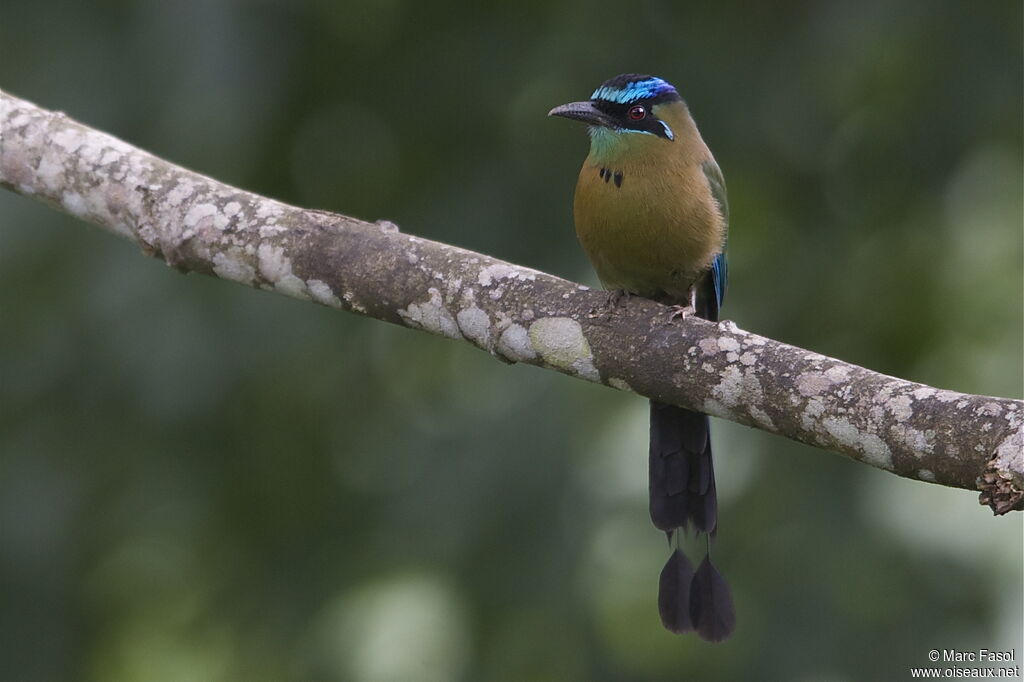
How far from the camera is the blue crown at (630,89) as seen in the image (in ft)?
10.9

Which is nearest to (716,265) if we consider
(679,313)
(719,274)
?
(719,274)

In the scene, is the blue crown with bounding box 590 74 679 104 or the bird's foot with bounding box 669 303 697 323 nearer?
the bird's foot with bounding box 669 303 697 323

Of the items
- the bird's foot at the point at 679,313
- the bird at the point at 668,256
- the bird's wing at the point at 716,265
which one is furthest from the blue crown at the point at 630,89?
the bird's foot at the point at 679,313

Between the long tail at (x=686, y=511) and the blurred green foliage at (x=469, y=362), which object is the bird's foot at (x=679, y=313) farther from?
the blurred green foliage at (x=469, y=362)

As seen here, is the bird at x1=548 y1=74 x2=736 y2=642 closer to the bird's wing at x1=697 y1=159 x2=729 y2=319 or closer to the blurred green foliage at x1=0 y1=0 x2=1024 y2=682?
the bird's wing at x1=697 y1=159 x2=729 y2=319

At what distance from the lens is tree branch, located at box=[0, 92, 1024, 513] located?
217cm

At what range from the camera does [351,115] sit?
4285mm

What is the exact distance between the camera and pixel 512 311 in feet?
8.97

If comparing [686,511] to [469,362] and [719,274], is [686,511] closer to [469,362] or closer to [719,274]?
[719,274]

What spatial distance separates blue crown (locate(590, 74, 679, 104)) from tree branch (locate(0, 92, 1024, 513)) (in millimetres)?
677

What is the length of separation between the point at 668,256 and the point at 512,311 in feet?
1.85

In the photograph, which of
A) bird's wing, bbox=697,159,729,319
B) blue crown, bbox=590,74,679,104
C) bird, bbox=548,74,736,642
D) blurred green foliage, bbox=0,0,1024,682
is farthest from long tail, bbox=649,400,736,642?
blue crown, bbox=590,74,679,104

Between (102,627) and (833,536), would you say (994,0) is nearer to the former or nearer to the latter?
(833,536)

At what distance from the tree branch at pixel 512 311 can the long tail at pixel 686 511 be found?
0.43 metres
